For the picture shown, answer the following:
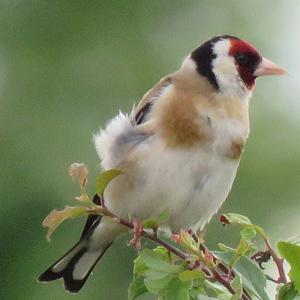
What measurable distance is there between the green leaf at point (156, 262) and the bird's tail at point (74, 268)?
0.82m

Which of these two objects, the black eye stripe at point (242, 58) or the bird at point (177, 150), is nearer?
the bird at point (177, 150)

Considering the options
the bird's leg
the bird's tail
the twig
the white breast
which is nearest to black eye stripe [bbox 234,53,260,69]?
the white breast

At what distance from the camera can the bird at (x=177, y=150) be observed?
7.47 ft

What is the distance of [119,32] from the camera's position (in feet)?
18.4

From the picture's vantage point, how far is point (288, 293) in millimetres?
1593

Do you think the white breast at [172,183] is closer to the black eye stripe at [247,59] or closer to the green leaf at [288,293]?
the black eye stripe at [247,59]

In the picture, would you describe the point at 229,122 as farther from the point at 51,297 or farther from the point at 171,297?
the point at 51,297

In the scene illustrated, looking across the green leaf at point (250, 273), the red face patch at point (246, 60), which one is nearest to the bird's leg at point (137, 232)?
the green leaf at point (250, 273)

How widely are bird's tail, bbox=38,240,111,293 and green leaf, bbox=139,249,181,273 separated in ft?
2.68

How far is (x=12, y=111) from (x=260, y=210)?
3.79ft

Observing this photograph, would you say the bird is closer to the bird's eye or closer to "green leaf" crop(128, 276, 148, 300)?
the bird's eye

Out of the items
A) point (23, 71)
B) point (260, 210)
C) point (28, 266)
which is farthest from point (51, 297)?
point (23, 71)

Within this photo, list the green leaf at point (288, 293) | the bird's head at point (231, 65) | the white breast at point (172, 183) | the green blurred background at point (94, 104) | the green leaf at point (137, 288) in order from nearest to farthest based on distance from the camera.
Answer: the green leaf at point (288, 293) → the green leaf at point (137, 288) → the white breast at point (172, 183) → the bird's head at point (231, 65) → the green blurred background at point (94, 104)

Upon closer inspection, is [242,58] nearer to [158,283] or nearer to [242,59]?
[242,59]
